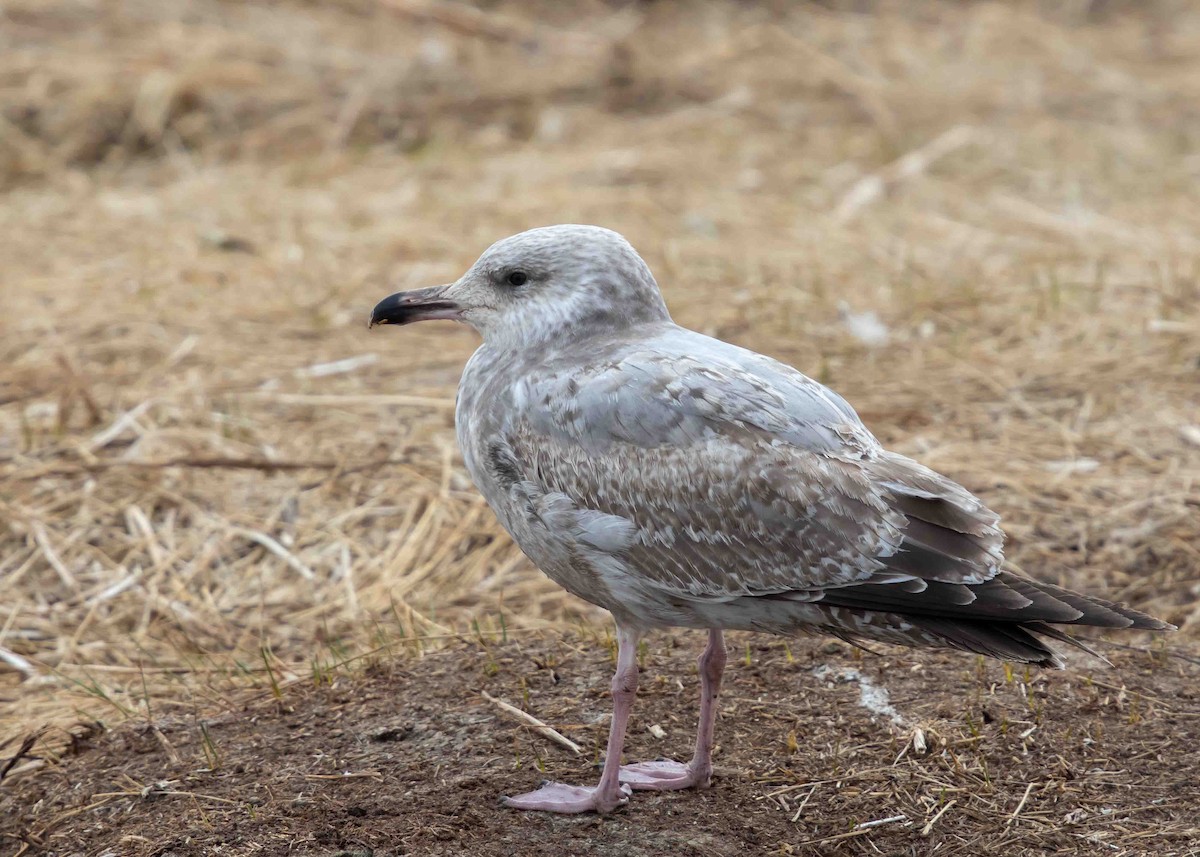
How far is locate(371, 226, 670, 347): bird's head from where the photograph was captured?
12.6ft

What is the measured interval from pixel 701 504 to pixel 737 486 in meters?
0.10

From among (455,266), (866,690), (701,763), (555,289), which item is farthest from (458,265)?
(701,763)

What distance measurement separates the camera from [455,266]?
771cm

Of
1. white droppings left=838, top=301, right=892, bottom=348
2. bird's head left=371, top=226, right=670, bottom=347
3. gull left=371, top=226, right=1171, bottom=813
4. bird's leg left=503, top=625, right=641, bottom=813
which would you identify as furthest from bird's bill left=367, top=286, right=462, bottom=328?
white droppings left=838, top=301, right=892, bottom=348

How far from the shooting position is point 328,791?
12.4 feet

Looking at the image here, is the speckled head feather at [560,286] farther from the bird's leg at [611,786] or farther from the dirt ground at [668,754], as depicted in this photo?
the dirt ground at [668,754]

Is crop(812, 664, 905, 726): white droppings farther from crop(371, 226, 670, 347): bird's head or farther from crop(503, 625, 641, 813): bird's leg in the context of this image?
crop(371, 226, 670, 347): bird's head

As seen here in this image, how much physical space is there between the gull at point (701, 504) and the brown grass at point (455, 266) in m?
1.19

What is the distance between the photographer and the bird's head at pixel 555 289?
151 inches

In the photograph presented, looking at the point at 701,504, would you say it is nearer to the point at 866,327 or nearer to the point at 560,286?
the point at 560,286

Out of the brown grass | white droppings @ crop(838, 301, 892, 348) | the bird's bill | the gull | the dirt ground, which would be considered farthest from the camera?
white droppings @ crop(838, 301, 892, 348)

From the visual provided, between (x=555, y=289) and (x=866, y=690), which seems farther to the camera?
(x=866, y=690)

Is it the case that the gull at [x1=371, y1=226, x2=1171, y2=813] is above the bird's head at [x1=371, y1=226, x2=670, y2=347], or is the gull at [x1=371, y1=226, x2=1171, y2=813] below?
below

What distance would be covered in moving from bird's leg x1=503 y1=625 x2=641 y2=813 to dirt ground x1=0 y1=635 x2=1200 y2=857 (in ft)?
0.12
